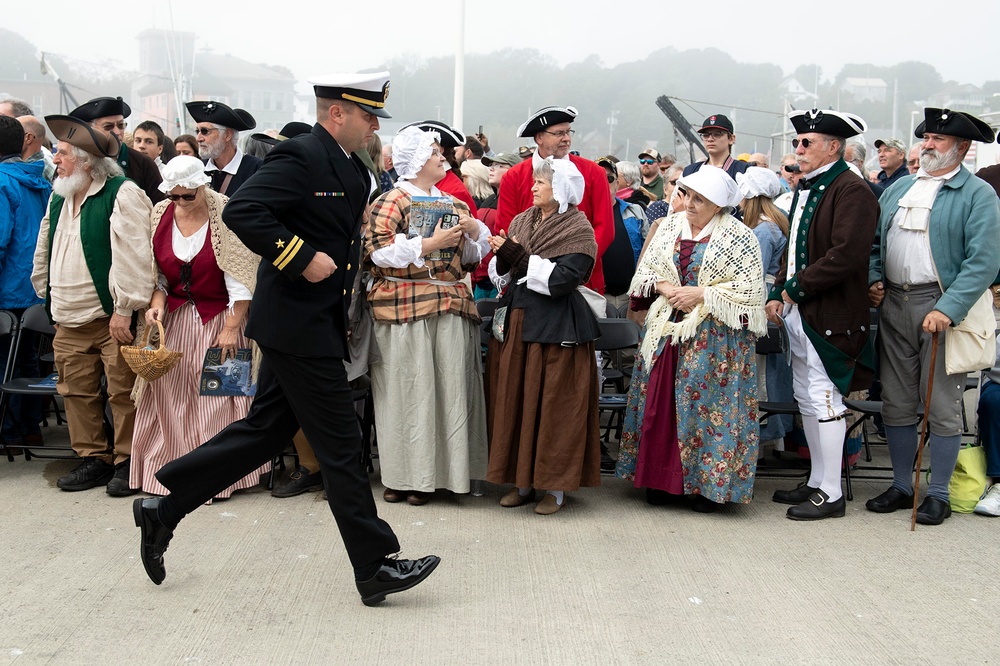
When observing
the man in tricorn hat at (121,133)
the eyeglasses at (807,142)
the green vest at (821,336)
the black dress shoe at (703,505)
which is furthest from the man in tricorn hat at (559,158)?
the man in tricorn hat at (121,133)

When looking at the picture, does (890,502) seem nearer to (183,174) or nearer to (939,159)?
(939,159)

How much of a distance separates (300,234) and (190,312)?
1.99m

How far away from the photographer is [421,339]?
5.35 m

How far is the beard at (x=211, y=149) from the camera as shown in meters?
6.29

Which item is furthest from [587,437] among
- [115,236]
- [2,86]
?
[2,86]

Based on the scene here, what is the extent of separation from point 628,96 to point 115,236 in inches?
585

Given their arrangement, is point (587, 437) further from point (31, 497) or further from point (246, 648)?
point (31, 497)

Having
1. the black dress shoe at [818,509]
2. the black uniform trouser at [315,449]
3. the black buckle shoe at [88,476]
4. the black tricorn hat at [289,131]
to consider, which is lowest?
the black buckle shoe at [88,476]

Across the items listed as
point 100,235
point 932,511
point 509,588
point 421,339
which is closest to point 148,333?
point 100,235

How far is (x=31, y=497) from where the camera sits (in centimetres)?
539

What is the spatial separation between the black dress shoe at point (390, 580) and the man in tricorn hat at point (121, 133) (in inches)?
119

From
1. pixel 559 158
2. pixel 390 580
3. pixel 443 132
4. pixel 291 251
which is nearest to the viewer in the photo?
pixel 291 251

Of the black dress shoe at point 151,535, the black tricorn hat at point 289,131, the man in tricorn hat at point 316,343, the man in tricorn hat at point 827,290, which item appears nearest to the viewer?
the man in tricorn hat at point 316,343

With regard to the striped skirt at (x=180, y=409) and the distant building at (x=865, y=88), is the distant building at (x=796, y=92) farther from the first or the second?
the striped skirt at (x=180, y=409)
